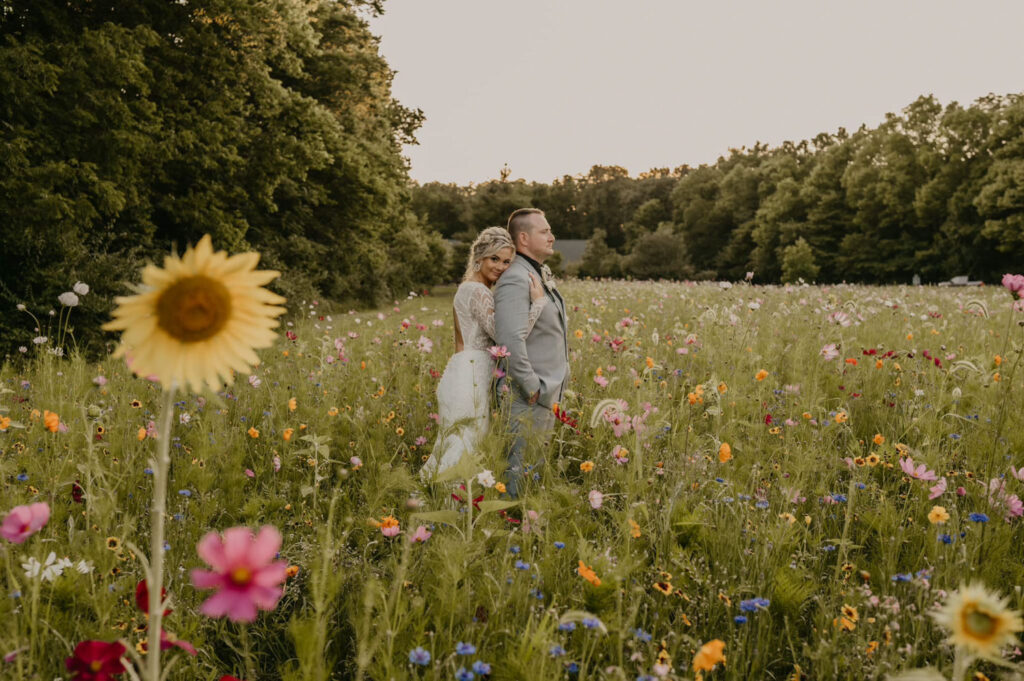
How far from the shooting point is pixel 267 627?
222cm

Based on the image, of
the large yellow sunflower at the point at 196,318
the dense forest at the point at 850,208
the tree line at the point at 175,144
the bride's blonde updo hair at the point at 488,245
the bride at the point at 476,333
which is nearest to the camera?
the large yellow sunflower at the point at 196,318

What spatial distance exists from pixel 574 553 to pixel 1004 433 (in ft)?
9.72

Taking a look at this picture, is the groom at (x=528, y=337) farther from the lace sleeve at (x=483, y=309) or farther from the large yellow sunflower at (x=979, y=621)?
the large yellow sunflower at (x=979, y=621)

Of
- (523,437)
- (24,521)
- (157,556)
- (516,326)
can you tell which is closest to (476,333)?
(516,326)

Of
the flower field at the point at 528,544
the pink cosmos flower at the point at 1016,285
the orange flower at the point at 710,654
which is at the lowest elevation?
the flower field at the point at 528,544

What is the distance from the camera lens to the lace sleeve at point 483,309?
158 inches

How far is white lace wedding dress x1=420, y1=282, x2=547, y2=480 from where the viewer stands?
368cm

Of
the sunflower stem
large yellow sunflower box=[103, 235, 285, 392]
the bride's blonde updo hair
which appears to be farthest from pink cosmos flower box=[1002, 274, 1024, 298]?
the sunflower stem

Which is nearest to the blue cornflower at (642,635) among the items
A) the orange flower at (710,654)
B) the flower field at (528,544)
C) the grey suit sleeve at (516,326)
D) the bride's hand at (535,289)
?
Answer: the flower field at (528,544)

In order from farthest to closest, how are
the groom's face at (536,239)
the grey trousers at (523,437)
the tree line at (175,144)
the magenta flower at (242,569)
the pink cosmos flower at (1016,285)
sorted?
the tree line at (175,144) < the groom's face at (536,239) < the grey trousers at (523,437) < the pink cosmos flower at (1016,285) < the magenta flower at (242,569)

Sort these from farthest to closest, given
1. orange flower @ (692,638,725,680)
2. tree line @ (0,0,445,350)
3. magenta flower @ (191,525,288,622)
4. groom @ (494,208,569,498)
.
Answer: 1. tree line @ (0,0,445,350)
2. groom @ (494,208,569,498)
3. orange flower @ (692,638,725,680)
4. magenta flower @ (191,525,288,622)

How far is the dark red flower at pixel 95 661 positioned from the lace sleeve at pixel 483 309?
305 cm

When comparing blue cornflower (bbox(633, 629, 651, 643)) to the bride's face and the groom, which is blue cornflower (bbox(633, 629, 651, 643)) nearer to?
the groom

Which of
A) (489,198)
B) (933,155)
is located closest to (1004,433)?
(933,155)
